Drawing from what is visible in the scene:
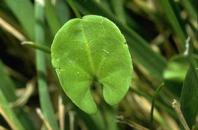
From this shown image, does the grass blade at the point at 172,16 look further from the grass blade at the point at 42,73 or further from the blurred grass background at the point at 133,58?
the grass blade at the point at 42,73

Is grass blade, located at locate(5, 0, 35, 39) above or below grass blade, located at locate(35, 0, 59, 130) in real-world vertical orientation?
above

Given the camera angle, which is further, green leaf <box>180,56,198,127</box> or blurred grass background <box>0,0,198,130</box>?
blurred grass background <box>0,0,198,130</box>

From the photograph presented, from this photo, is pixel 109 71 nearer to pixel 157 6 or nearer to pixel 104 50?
pixel 104 50

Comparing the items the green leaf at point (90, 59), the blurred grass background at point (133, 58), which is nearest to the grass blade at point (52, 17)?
the blurred grass background at point (133, 58)

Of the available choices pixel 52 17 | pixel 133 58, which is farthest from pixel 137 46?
pixel 52 17

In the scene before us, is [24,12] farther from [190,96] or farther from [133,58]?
[190,96]

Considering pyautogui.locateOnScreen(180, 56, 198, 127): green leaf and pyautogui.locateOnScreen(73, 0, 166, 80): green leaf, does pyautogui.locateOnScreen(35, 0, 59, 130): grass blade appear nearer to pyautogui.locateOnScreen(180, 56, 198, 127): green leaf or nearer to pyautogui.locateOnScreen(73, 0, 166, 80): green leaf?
pyautogui.locateOnScreen(73, 0, 166, 80): green leaf

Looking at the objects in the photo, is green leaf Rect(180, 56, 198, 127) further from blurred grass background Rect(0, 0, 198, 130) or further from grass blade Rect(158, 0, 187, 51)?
grass blade Rect(158, 0, 187, 51)

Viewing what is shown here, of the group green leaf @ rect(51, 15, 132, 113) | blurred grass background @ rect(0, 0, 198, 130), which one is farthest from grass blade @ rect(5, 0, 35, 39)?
green leaf @ rect(51, 15, 132, 113)
